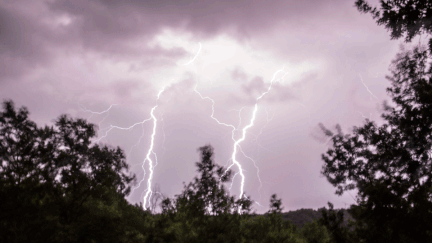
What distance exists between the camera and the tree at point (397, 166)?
5.73m

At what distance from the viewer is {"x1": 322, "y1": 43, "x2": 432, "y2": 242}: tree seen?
5.73m

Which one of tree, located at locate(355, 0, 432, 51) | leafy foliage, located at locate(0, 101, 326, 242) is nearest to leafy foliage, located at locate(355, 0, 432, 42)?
tree, located at locate(355, 0, 432, 51)

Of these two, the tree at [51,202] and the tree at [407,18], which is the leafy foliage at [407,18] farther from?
the tree at [51,202]

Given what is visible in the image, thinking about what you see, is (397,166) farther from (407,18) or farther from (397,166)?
(407,18)

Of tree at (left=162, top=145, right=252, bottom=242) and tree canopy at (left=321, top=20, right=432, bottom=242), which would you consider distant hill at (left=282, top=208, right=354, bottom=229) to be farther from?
tree at (left=162, top=145, right=252, bottom=242)

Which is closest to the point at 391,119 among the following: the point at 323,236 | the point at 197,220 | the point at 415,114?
the point at 415,114

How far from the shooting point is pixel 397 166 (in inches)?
583

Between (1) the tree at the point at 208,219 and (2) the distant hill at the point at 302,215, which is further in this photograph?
(2) the distant hill at the point at 302,215

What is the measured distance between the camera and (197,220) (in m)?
7.04

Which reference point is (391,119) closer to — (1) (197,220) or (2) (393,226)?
(2) (393,226)

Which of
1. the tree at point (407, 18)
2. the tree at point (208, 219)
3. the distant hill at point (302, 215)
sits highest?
the tree at point (407, 18)

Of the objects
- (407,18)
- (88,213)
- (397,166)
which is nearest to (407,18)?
(407,18)

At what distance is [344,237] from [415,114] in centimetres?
743

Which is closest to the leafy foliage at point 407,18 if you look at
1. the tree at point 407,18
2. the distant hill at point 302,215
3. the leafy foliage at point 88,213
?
the tree at point 407,18
